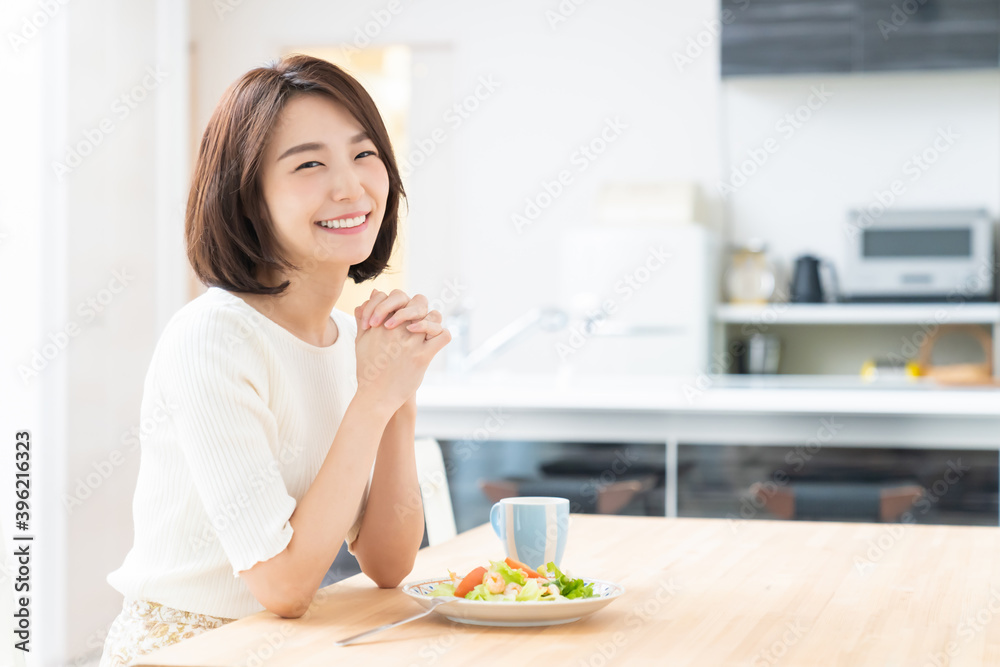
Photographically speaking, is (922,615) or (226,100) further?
(226,100)

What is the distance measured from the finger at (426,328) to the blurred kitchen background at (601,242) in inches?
64.2

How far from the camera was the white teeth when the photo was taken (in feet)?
3.87

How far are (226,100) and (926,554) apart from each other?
3.43ft

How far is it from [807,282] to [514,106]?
4.89 feet

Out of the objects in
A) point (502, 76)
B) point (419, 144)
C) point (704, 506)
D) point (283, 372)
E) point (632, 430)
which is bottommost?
point (704, 506)

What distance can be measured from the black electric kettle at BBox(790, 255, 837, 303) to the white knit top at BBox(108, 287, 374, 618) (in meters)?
3.36

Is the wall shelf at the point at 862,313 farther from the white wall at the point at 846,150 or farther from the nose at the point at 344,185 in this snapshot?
the nose at the point at 344,185

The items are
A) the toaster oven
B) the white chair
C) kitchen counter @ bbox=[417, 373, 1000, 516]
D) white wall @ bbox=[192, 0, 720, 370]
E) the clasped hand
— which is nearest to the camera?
the clasped hand

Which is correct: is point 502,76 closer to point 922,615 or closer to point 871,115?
point 871,115

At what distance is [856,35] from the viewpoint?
13.3 ft

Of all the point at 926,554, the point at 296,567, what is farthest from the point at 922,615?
the point at 296,567

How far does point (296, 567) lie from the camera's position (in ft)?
3.33

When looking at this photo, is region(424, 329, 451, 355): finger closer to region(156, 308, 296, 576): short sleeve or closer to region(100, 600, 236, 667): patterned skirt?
region(156, 308, 296, 576): short sleeve

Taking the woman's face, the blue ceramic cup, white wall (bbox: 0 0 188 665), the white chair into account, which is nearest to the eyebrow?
the woman's face
